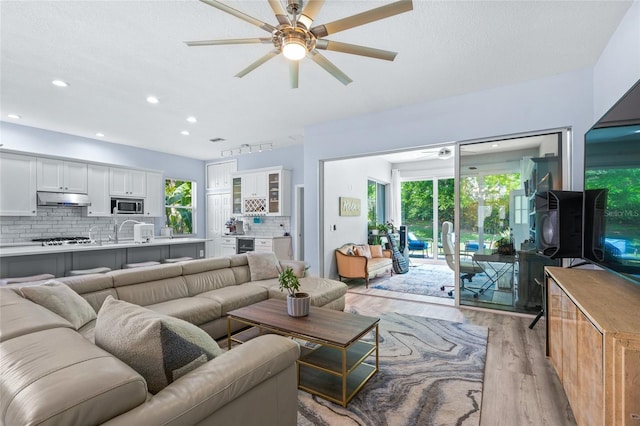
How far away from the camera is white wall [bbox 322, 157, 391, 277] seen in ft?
18.6

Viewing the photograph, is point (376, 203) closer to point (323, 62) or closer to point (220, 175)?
point (220, 175)

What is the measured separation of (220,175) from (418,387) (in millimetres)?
7247

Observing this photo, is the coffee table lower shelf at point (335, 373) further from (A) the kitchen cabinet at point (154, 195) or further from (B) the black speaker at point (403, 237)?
(A) the kitchen cabinet at point (154, 195)

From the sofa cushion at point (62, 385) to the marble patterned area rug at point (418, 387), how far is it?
130cm

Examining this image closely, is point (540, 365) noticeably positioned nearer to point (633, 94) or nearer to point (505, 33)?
point (633, 94)

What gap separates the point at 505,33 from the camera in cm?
275

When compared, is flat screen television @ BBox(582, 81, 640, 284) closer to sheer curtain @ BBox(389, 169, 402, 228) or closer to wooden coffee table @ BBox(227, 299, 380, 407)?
wooden coffee table @ BBox(227, 299, 380, 407)

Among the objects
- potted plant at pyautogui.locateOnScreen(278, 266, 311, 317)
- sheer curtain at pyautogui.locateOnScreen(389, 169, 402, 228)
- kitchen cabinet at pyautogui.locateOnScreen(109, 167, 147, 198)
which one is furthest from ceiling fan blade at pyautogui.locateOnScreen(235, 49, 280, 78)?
sheer curtain at pyautogui.locateOnScreen(389, 169, 402, 228)

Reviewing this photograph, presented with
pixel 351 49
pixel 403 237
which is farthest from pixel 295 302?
pixel 403 237

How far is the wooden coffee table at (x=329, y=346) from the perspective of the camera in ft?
6.84

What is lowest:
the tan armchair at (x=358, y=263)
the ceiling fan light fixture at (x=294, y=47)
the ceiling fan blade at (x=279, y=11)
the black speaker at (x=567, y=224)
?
the tan armchair at (x=358, y=263)

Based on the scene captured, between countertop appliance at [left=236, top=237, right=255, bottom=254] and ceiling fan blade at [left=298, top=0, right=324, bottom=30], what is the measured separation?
18.1 ft

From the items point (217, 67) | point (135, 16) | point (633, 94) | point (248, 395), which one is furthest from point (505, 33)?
point (248, 395)

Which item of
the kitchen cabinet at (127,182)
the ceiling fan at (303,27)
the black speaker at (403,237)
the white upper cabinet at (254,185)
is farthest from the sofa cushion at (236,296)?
the black speaker at (403,237)
